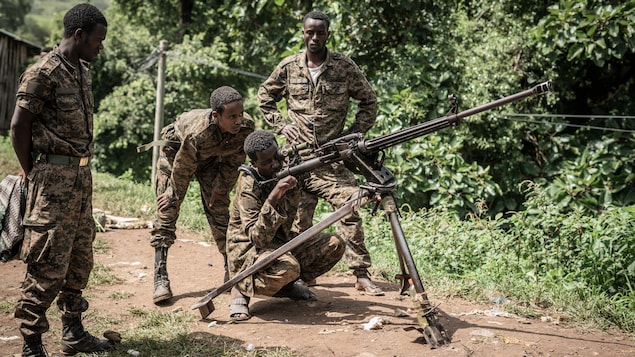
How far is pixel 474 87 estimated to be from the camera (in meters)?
8.15

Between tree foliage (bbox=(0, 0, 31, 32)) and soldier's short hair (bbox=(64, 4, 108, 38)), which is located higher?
tree foliage (bbox=(0, 0, 31, 32))

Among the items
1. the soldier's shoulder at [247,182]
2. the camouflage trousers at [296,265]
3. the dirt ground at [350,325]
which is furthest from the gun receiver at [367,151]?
the dirt ground at [350,325]

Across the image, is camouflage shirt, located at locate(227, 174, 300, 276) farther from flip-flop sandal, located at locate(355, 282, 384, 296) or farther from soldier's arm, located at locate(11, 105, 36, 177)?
soldier's arm, located at locate(11, 105, 36, 177)

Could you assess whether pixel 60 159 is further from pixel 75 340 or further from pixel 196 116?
pixel 196 116

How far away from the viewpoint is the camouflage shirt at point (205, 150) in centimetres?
488

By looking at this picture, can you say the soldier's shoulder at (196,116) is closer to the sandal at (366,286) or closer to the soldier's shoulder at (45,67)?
the soldier's shoulder at (45,67)

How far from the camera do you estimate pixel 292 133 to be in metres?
4.94

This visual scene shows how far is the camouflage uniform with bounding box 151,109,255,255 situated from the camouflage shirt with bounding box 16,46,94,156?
1218 millimetres

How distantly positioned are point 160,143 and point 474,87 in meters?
4.51

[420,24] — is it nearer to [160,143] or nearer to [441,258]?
[441,258]

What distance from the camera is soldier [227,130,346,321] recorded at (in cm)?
433

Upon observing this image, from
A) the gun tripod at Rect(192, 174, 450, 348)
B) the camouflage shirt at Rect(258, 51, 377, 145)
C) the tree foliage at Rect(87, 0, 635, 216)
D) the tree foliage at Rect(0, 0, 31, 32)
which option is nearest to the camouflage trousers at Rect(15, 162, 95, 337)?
the gun tripod at Rect(192, 174, 450, 348)

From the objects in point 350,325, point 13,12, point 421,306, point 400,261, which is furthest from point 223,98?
point 13,12

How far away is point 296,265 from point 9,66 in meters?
16.8
